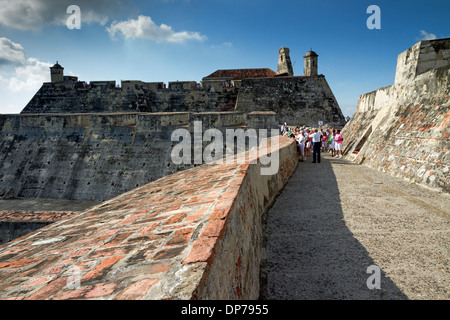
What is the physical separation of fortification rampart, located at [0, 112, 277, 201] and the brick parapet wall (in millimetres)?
8872

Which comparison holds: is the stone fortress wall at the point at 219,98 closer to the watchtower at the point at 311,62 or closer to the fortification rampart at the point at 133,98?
the fortification rampart at the point at 133,98

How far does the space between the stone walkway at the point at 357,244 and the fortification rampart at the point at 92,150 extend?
264 inches

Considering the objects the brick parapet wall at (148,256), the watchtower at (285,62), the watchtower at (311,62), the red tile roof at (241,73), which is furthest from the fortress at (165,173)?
the watchtower at (285,62)

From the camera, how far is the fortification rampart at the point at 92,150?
37.9 feet

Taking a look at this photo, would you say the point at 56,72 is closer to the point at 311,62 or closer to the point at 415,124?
the point at 311,62

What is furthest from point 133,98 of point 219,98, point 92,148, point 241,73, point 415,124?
point 415,124

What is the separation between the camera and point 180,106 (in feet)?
73.3

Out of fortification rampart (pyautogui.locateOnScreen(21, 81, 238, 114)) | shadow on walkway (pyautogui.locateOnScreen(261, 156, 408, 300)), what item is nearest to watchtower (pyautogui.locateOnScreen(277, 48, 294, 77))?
fortification rampart (pyautogui.locateOnScreen(21, 81, 238, 114))

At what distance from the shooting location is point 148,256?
4.54ft

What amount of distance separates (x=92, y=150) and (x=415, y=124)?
1245cm

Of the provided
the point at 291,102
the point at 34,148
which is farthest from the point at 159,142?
the point at 291,102
